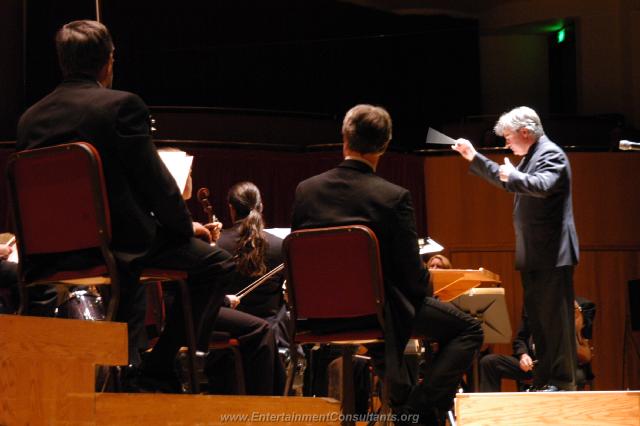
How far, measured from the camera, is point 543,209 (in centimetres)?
422

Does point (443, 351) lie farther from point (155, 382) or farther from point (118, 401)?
point (118, 401)

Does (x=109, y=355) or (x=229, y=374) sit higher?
(x=109, y=355)

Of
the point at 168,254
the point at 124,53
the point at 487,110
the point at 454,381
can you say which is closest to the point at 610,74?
the point at 487,110

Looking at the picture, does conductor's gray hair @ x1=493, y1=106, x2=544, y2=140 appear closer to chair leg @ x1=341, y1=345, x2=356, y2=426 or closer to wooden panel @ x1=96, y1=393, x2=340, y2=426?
chair leg @ x1=341, y1=345, x2=356, y2=426

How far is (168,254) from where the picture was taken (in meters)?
3.05

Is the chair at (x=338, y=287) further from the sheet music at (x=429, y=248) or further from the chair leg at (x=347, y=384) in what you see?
the sheet music at (x=429, y=248)

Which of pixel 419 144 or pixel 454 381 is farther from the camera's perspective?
pixel 419 144

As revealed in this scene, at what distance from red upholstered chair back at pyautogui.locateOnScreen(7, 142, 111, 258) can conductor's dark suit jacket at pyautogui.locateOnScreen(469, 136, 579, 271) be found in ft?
6.51

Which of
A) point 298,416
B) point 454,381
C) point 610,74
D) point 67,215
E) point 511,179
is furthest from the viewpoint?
point 610,74

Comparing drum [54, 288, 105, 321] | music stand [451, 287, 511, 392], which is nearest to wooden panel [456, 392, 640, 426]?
drum [54, 288, 105, 321]

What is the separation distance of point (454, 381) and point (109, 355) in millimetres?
1331

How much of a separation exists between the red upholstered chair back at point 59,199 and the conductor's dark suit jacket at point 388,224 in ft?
2.86

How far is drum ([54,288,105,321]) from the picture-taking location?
444 cm

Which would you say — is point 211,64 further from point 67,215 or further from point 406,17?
point 67,215
